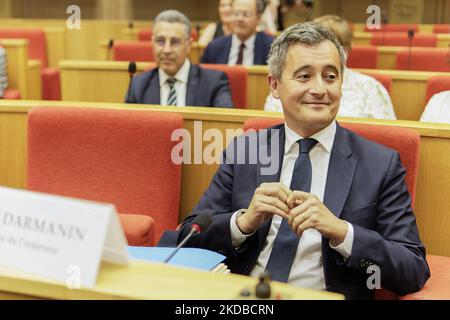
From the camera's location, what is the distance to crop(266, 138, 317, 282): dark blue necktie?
70.6 inches

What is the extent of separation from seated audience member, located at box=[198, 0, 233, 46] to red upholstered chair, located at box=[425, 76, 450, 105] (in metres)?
2.54

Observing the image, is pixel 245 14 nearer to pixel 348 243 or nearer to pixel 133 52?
pixel 133 52

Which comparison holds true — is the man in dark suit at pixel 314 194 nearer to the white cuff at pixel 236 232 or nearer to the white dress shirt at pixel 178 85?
the white cuff at pixel 236 232

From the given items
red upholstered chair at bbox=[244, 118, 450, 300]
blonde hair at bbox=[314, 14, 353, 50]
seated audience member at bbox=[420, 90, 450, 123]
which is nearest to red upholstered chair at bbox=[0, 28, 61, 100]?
blonde hair at bbox=[314, 14, 353, 50]

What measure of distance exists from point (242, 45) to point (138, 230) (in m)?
3.06

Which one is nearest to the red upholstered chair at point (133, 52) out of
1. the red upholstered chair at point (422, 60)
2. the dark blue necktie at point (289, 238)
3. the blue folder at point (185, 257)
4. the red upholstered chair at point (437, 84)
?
the red upholstered chair at point (422, 60)

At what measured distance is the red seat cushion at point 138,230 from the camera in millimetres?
2039

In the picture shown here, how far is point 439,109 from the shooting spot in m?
2.75

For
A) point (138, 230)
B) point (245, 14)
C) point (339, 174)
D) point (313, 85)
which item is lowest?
point (138, 230)

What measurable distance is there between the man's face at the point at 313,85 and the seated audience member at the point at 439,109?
39.9 inches

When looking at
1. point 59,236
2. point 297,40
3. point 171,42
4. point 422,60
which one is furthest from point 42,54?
point 59,236

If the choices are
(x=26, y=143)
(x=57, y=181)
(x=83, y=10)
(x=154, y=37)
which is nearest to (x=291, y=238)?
(x=57, y=181)

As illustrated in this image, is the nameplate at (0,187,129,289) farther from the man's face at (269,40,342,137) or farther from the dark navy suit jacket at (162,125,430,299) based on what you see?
the man's face at (269,40,342,137)

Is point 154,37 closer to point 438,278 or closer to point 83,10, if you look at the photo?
point 438,278
